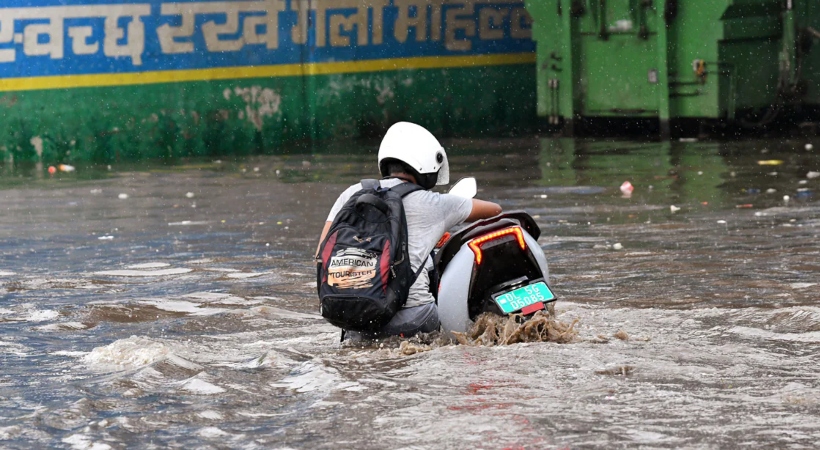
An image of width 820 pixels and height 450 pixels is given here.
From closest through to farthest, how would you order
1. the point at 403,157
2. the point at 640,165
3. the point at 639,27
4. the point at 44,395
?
the point at 44,395
the point at 403,157
the point at 640,165
the point at 639,27

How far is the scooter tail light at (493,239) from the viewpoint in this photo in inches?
239

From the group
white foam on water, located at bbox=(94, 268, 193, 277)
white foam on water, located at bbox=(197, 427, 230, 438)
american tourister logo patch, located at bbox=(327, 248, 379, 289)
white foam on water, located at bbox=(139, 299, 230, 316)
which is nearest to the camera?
white foam on water, located at bbox=(197, 427, 230, 438)

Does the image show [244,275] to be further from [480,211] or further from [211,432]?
[211,432]

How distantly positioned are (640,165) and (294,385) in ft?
29.3

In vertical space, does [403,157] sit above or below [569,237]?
above

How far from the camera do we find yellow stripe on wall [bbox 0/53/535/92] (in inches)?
629

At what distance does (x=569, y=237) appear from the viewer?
9562 mm

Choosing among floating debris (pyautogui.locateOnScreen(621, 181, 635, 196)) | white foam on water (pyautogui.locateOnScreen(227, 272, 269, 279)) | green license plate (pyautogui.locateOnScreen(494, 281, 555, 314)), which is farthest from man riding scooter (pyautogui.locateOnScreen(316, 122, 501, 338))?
floating debris (pyautogui.locateOnScreen(621, 181, 635, 196))

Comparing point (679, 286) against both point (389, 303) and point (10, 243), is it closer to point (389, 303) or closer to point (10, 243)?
point (389, 303)

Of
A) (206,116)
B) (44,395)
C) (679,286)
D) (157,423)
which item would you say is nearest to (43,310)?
(44,395)

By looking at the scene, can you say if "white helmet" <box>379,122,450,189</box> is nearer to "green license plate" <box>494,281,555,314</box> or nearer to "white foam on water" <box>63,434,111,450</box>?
"green license plate" <box>494,281,555,314</box>

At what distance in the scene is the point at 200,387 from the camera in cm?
545

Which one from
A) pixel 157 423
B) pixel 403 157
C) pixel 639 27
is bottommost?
pixel 157 423

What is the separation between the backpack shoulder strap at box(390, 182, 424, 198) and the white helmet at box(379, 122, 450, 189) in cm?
7
